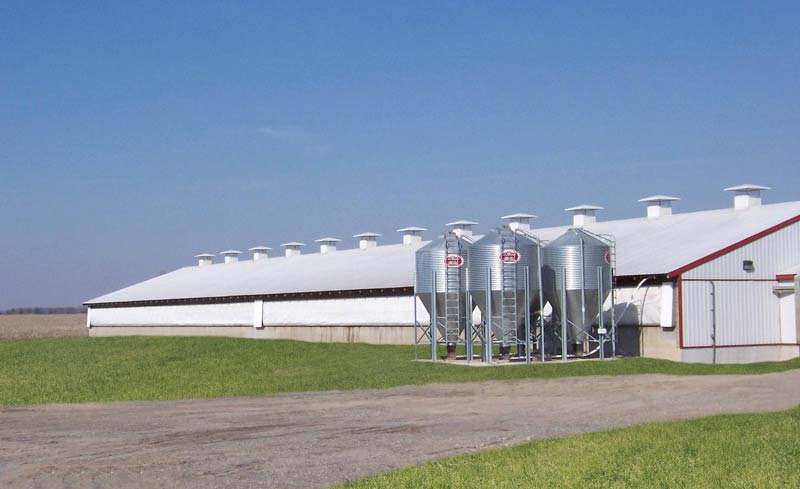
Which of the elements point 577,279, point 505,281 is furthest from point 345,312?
point 577,279

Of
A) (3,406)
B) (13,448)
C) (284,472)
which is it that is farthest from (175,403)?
(284,472)

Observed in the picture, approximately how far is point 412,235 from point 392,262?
21.1 feet

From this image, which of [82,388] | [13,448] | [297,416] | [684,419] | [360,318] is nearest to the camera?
[13,448]

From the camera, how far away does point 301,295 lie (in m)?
55.1

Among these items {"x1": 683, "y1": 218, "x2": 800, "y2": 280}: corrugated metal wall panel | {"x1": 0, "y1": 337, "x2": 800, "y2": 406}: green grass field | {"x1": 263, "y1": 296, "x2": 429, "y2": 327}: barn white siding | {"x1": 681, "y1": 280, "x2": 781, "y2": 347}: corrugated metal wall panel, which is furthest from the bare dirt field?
{"x1": 683, "y1": 218, "x2": 800, "y2": 280}: corrugated metal wall panel

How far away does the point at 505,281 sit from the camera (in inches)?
1426

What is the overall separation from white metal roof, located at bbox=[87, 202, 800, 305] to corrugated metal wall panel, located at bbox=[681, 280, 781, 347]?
1.40 m

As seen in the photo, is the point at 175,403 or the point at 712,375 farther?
the point at 712,375

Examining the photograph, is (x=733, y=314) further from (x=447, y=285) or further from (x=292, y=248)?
(x=292, y=248)

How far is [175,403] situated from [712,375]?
1628 cm

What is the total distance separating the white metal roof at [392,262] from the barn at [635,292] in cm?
12

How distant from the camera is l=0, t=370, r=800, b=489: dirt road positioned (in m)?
14.9

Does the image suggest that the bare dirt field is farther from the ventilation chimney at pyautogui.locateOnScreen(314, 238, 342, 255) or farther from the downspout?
the downspout

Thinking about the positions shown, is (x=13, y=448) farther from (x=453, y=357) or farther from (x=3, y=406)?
(x=453, y=357)
